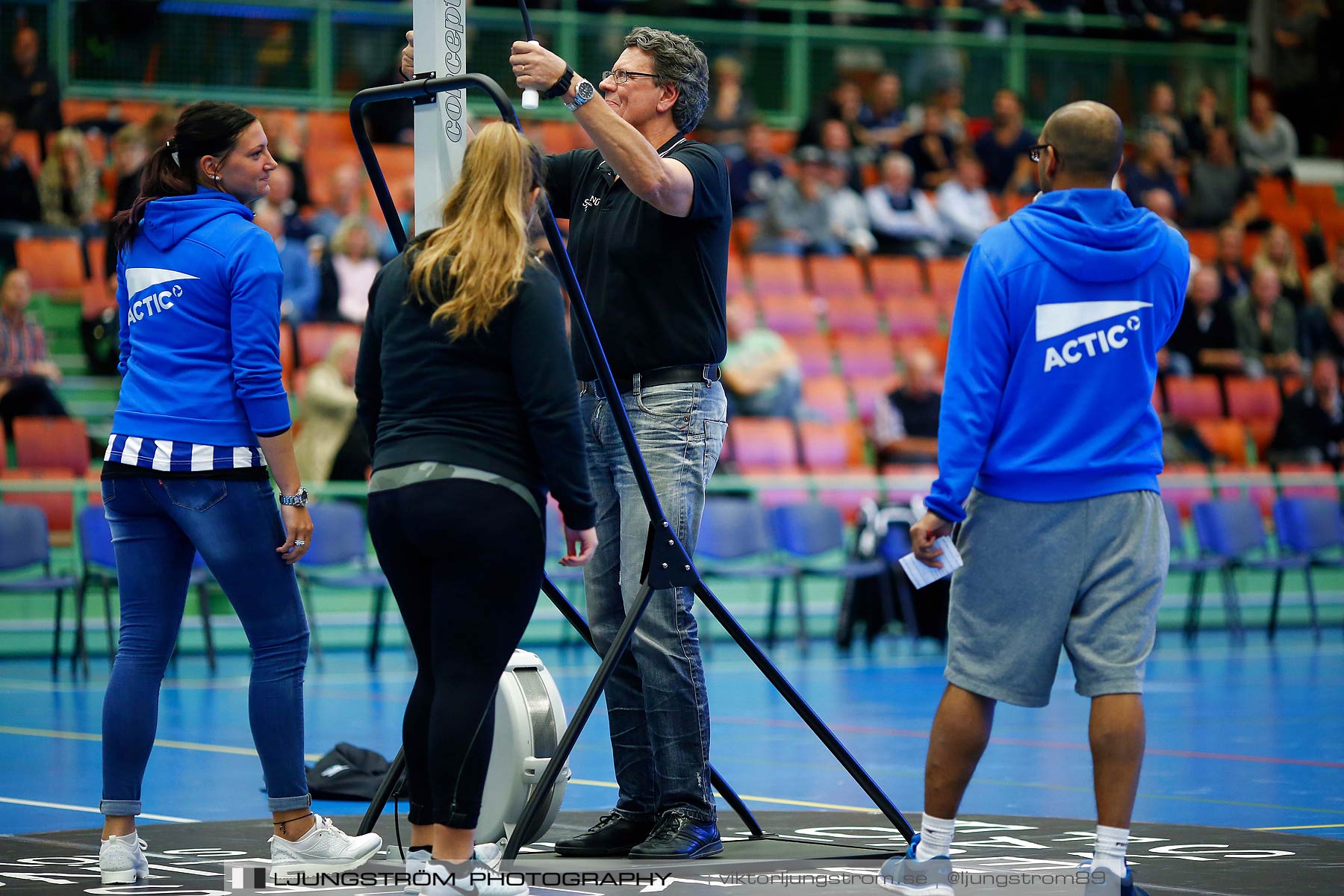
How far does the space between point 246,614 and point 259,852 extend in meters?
0.67

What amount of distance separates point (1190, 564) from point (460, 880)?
9368mm

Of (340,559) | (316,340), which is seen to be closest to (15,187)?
(316,340)

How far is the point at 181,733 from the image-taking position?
7180 mm

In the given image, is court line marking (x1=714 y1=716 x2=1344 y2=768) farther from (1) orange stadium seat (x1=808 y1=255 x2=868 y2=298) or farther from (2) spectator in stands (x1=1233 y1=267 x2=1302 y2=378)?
(2) spectator in stands (x1=1233 y1=267 x2=1302 y2=378)

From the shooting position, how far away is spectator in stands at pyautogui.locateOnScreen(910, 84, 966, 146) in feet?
50.6

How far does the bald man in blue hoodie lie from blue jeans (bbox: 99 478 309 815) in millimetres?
1433

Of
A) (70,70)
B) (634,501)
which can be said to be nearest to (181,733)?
(634,501)

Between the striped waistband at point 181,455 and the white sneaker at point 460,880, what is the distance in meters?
1.10

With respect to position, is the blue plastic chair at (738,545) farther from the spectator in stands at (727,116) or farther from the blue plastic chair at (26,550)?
the spectator in stands at (727,116)

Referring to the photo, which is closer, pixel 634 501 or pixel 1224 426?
pixel 634 501

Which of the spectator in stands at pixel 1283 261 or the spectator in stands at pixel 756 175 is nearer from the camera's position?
the spectator in stands at pixel 756 175

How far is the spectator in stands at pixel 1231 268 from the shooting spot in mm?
14734

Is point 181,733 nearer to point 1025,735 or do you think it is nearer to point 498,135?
point 1025,735

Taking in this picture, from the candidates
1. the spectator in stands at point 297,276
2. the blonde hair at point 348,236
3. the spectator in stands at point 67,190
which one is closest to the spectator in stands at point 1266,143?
the blonde hair at point 348,236
